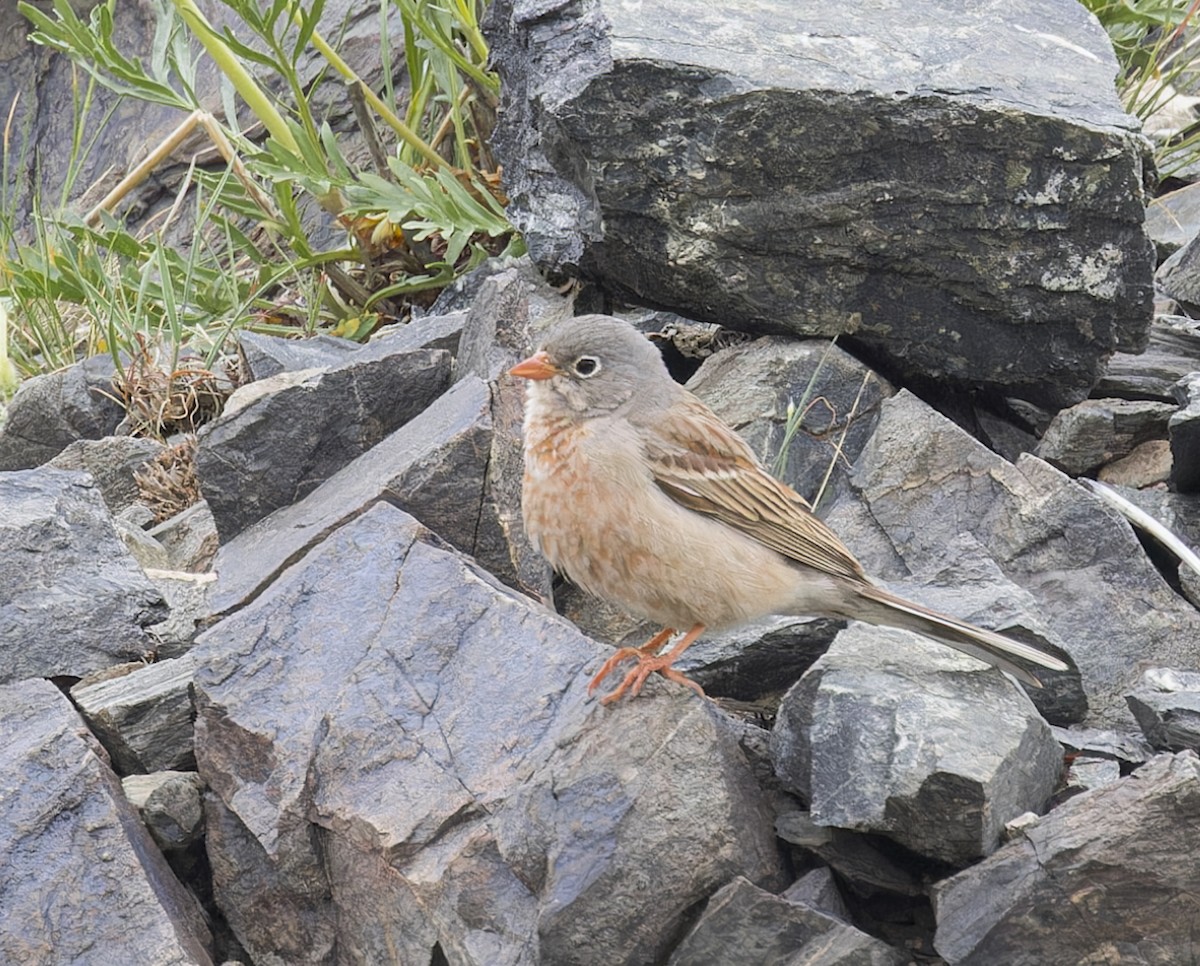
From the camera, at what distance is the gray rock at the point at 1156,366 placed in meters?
7.17

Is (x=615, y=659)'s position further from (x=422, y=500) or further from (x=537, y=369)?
(x=422, y=500)

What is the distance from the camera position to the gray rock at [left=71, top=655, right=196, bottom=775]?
5219 mm

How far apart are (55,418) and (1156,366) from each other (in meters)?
5.78

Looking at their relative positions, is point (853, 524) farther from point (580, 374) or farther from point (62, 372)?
point (62, 372)

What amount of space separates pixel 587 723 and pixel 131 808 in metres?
1.47

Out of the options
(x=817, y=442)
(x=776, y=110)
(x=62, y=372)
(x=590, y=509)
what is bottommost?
(x=62, y=372)

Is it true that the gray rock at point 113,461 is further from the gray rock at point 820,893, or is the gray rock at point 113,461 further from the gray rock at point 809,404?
the gray rock at point 820,893

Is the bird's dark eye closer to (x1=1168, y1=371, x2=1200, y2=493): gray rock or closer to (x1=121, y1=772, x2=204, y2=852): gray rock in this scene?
(x1=121, y1=772, x2=204, y2=852): gray rock

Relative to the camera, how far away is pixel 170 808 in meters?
4.97

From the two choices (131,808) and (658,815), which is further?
(131,808)

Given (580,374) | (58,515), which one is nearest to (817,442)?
(580,374)

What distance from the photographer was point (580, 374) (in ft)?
17.3

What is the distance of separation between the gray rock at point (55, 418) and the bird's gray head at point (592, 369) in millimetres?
4099

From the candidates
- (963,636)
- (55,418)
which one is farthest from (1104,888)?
(55,418)
